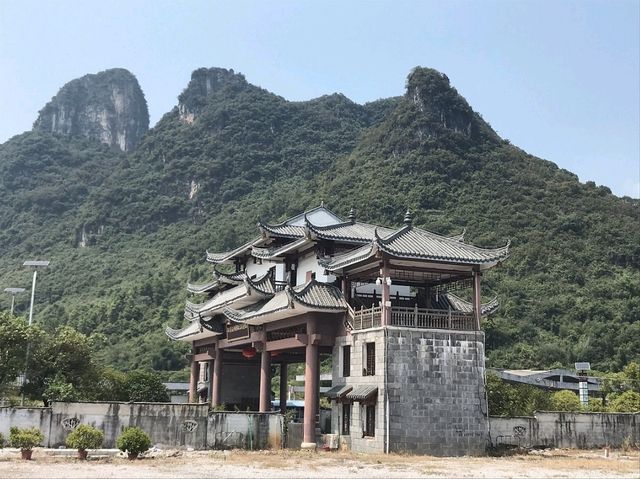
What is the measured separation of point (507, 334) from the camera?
65.4m

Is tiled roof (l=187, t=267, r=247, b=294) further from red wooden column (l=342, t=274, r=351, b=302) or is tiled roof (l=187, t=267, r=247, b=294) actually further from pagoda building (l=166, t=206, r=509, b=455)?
red wooden column (l=342, t=274, r=351, b=302)

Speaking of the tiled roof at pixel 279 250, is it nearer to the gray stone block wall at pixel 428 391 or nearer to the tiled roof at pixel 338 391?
the gray stone block wall at pixel 428 391

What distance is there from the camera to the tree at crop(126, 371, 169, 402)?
121 ft

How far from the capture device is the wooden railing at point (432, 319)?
2445 cm

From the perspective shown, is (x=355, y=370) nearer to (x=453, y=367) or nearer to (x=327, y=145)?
(x=453, y=367)

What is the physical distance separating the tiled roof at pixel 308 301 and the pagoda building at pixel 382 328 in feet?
0.16

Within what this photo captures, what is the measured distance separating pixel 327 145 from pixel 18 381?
4439 inches

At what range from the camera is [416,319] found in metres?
24.4

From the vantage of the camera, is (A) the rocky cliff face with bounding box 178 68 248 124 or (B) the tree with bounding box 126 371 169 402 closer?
(B) the tree with bounding box 126 371 169 402

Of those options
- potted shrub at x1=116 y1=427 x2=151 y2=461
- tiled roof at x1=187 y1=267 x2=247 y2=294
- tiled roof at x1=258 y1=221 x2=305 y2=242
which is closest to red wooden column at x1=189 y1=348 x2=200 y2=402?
tiled roof at x1=187 y1=267 x2=247 y2=294

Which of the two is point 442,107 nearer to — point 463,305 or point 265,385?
point 463,305

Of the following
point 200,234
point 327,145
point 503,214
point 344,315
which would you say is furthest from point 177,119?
point 344,315

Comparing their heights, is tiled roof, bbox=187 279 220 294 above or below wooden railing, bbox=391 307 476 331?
above

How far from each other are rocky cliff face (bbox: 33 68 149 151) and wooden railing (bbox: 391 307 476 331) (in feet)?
552
